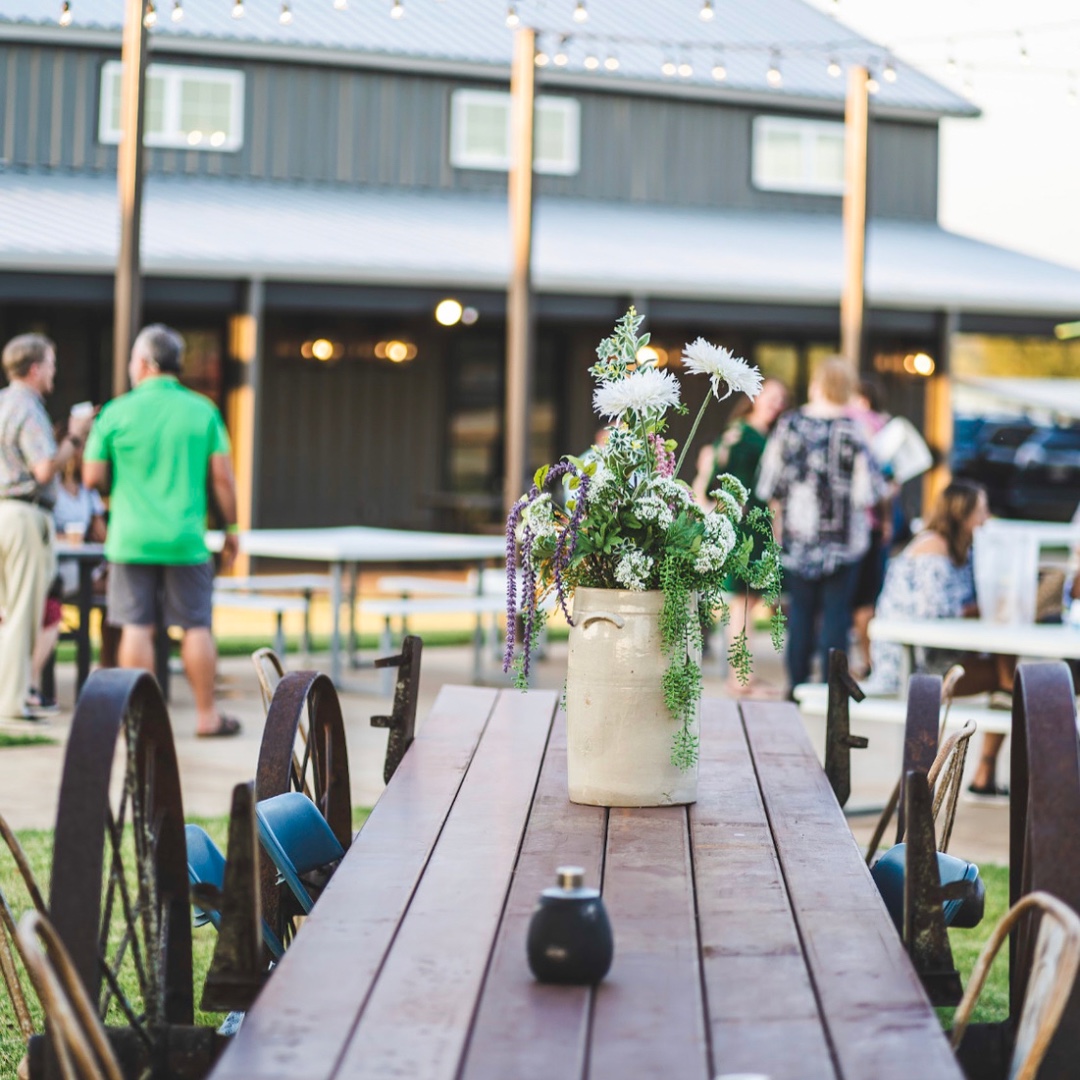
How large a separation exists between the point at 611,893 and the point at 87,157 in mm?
15816

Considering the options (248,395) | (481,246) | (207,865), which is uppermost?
(481,246)

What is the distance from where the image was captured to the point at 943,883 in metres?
3.09

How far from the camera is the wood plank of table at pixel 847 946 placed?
6.14ft

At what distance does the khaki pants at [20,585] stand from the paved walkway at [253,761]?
0.82ft

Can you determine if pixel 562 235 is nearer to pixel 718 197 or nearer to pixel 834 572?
pixel 718 197

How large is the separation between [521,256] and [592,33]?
6.34 meters

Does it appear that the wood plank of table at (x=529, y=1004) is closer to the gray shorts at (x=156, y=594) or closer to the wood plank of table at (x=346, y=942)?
the wood plank of table at (x=346, y=942)

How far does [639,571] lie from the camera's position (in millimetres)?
2990

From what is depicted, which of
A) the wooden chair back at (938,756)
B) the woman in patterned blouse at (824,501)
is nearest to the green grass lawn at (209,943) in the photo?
the wooden chair back at (938,756)

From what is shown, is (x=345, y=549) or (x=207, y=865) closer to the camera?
(x=207, y=865)

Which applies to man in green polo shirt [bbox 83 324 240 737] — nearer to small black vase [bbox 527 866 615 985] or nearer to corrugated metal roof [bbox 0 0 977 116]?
small black vase [bbox 527 866 615 985]

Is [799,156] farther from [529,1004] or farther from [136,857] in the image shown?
[529,1004]

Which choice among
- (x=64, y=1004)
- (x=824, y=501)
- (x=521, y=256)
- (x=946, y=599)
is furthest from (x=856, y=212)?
(x=64, y=1004)

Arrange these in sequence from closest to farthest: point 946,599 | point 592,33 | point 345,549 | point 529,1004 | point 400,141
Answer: point 529,1004 < point 946,599 < point 345,549 < point 592,33 < point 400,141
